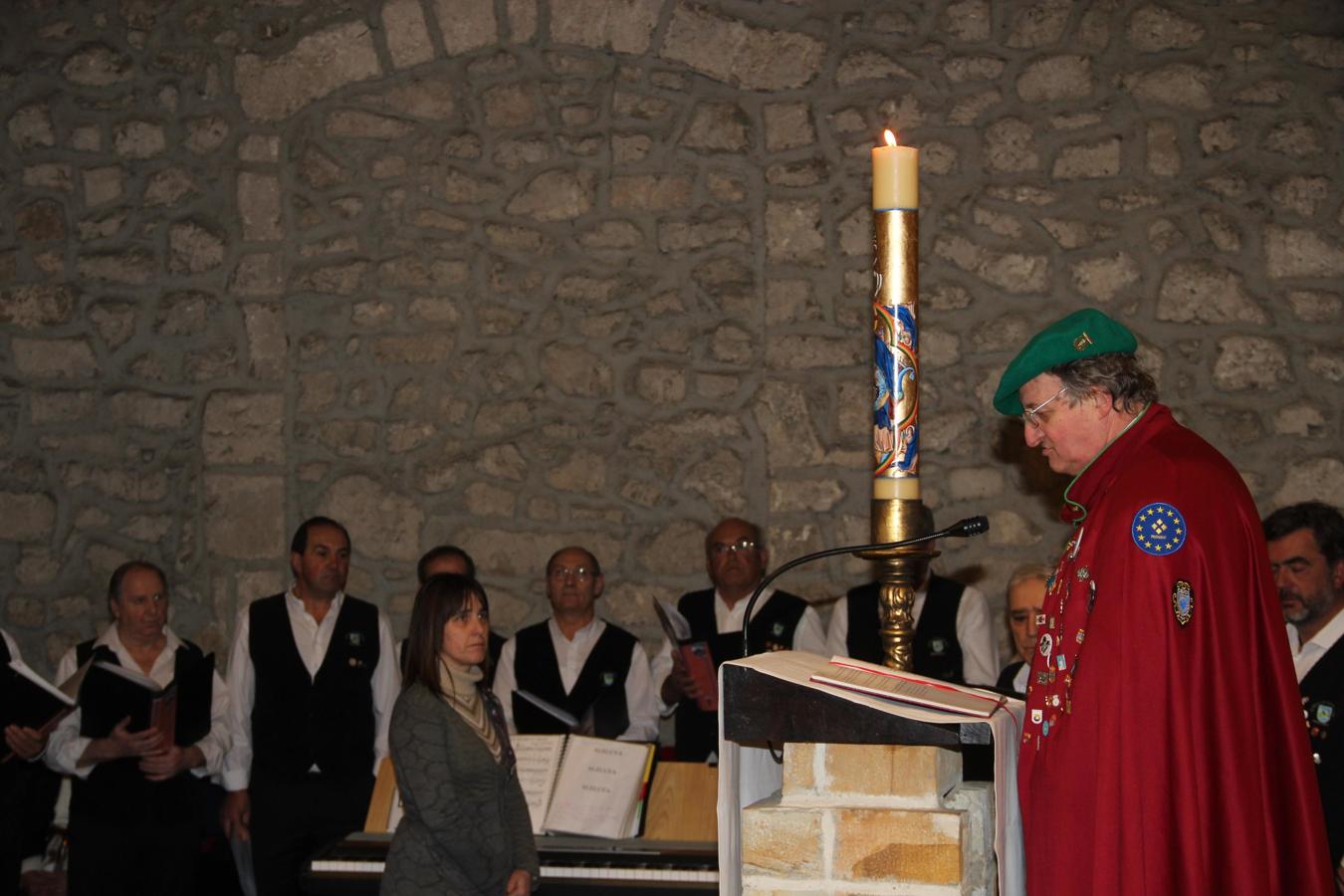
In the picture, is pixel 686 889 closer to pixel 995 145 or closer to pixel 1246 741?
pixel 1246 741

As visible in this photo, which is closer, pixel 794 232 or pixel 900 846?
pixel 900 846

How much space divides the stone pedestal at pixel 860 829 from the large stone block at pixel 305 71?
15.7ft

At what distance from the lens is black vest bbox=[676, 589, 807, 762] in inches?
201

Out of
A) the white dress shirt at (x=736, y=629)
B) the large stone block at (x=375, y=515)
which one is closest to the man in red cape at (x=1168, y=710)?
the white dress shirt at (x=736, y=629)

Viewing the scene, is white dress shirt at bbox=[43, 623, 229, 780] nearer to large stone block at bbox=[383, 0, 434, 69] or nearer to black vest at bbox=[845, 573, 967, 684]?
black vest at bbox=[845, 573, 967, 684]

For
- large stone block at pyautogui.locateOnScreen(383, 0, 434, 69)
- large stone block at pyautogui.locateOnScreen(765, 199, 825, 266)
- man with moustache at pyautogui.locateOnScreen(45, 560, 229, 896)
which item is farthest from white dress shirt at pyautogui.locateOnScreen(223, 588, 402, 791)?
large stone block at pyautogui.locateOnScreen(383, 0, 434, 69)

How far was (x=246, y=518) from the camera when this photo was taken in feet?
19.6

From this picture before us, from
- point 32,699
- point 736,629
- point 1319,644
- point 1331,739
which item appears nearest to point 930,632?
point 736,629

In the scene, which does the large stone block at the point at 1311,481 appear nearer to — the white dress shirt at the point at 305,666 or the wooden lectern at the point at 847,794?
the white dress shirt at the point at 305,666

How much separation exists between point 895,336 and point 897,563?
1.03 ft

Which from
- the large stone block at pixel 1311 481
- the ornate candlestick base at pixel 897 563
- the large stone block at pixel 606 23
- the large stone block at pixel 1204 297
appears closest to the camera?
the ornate candlestick base at pixel 897 563

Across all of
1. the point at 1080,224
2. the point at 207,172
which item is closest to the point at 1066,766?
the point at 1080,224

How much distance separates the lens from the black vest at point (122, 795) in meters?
4.50

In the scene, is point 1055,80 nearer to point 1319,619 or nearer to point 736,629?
point 736,629
